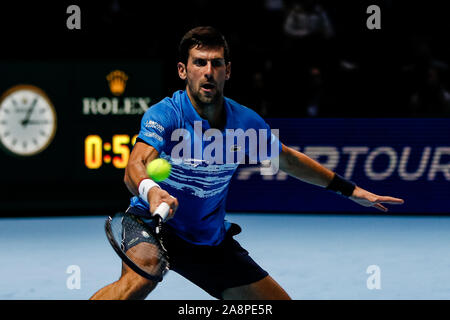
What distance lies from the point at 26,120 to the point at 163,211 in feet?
22.5

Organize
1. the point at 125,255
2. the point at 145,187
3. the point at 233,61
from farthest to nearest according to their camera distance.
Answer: the point at 233,61, the point at 145,187, the point at 125,255

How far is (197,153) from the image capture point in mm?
3879

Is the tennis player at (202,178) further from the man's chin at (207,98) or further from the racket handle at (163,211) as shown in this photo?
the racket handle at (163,211)

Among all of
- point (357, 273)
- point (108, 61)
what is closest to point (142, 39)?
point (108, 61)

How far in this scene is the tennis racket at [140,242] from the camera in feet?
11.1

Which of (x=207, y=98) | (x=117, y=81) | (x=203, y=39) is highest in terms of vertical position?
(x=203, y=39)

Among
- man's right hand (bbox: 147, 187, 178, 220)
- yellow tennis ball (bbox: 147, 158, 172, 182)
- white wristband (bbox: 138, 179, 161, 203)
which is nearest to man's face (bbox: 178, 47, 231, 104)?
yellow tennis ball (bbox: 147, 158, 172, 182)

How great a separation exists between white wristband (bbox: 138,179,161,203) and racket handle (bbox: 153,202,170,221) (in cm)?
26

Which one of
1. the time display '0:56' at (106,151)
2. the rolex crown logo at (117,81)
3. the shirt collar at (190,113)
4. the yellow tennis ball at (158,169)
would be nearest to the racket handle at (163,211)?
the yellow tennis ball at (158,169)

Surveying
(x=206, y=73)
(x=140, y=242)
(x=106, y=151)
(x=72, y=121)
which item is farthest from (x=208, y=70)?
(x=72, y=121)

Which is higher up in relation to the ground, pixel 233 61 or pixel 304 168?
pixel 233 61

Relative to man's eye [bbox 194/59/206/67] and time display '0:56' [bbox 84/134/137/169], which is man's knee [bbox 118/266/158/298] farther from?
time display '0:56' [bbox 84/134/137/169]

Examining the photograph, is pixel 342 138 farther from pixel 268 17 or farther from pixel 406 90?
pixel 268 17

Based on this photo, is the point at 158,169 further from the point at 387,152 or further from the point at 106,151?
the point at 387,152
